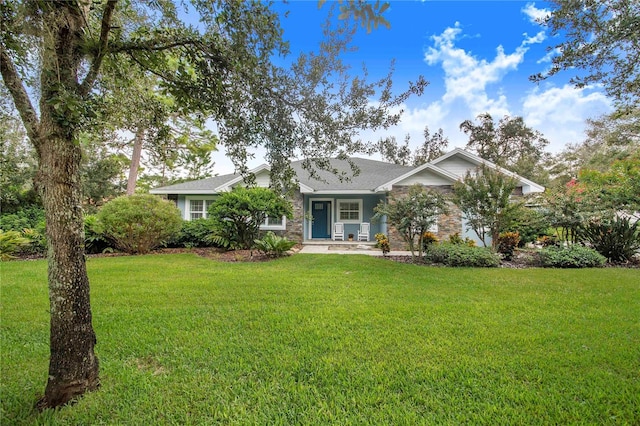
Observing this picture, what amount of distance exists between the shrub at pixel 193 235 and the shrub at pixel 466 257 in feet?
29.9

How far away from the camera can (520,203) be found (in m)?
8.80

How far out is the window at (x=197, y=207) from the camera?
1507cm

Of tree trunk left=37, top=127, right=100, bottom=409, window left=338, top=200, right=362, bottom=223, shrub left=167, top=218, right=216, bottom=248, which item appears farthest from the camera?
window left=338, top=200, right=362, bottom=223

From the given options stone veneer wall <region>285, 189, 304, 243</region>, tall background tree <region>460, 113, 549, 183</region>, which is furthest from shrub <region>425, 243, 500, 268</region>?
tall background tree <region>460, 113, 549, 183</region>

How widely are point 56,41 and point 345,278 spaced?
20.1 ft

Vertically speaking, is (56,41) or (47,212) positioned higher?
(56,41)

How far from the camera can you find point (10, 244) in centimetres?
930

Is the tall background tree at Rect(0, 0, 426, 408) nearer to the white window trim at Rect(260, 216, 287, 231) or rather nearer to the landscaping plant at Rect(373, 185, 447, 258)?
the landscaping plant at Rect(373, 185, 447, 258)

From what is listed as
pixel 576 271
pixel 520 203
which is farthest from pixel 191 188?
pixel 576 271

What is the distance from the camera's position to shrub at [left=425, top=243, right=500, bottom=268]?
859 centimetres

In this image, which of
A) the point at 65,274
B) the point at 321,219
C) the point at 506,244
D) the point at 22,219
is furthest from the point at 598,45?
the point at 22,219

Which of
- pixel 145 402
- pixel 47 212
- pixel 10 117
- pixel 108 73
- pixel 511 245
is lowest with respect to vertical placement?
pixel 145 402

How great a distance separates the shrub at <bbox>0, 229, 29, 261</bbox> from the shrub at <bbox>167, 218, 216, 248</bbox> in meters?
4.47

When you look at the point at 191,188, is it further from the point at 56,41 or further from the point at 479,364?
the point at 479,364
